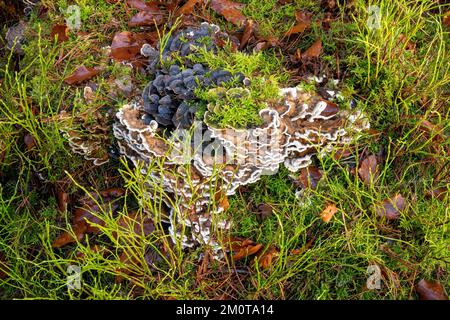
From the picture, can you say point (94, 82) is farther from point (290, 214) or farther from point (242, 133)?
point (290, 214)

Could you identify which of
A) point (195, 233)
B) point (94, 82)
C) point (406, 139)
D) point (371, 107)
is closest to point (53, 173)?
point (94, 82)

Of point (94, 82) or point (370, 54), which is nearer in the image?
point (370, 54)

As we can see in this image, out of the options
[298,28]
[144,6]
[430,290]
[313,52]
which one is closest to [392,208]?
[430,290]

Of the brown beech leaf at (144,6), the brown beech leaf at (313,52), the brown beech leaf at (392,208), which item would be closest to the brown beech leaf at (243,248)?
the brown beech leaf at (392,208)

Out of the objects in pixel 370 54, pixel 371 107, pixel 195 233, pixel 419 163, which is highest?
pixel 370 54

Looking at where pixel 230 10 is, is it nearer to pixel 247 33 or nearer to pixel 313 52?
pixel 247 33
